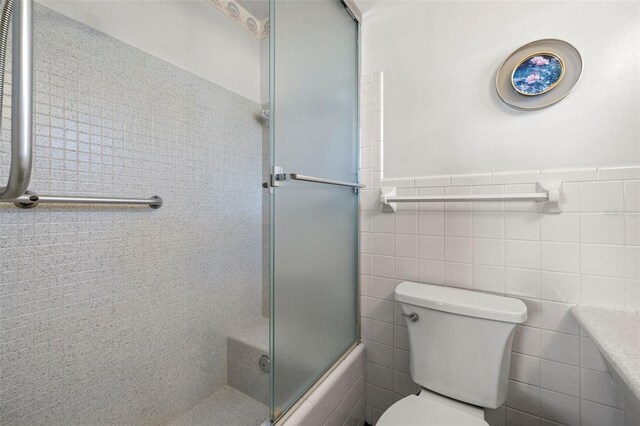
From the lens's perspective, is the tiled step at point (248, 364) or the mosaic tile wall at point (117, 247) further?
the tiled step at point (248, 364)

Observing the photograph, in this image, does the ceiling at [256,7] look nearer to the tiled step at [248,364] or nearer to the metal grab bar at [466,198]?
the metal grab bar at [466,198]

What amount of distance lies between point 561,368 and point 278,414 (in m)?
1.07

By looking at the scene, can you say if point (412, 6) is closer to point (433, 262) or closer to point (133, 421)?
point (433, 262)

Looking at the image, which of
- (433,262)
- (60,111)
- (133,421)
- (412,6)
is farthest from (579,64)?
(133,421)

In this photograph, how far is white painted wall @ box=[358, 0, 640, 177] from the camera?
0.97m

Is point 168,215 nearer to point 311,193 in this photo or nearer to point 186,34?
point 311,193

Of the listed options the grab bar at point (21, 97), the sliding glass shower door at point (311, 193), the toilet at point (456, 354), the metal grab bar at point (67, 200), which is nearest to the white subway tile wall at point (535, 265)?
the toilet at point (456, 354)

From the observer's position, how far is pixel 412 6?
131 centimetres

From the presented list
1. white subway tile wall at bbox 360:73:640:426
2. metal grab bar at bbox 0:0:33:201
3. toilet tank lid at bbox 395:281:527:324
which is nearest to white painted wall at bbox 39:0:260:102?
metal grab bar at bbox 0:0:33:201

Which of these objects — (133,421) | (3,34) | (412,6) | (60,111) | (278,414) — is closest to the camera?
(3,34)

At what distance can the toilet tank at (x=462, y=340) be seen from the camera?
3.23 ft

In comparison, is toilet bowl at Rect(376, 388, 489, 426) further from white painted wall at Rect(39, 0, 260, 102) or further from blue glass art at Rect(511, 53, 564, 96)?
white painted wall at Rect(39, 0, 260, 102)

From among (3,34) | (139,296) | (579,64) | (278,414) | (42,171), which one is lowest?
(278,414)

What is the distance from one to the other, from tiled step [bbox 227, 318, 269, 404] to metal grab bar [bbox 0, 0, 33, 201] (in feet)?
4.22
